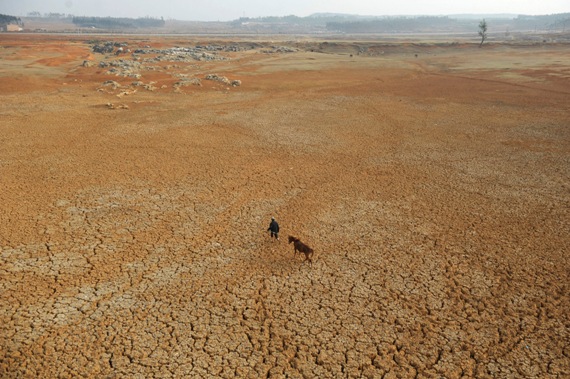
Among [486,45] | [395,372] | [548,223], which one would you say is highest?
[486,45]

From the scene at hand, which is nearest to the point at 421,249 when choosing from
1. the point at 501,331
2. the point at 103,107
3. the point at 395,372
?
the point at 501,331

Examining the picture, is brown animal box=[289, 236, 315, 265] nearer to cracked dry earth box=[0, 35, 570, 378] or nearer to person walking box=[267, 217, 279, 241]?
cracked dry earth box=[0, 35, 570, 378]

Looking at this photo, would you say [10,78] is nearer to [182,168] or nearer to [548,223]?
[182,168]

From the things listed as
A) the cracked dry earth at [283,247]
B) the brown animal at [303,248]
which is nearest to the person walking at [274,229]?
the cracked dry earth at [283,247]

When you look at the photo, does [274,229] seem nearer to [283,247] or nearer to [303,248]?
[283,247]

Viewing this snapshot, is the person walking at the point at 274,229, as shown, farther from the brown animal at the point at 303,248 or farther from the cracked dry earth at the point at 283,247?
the brown animal at the point at 303,248

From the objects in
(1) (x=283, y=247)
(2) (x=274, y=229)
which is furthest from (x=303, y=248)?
(2) (x=274, y=229)

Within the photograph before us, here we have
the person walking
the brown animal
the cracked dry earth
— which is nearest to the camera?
the cracked dry earth

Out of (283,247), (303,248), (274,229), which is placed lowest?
(283,247)

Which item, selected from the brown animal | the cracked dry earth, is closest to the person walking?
the cracked dry earth
